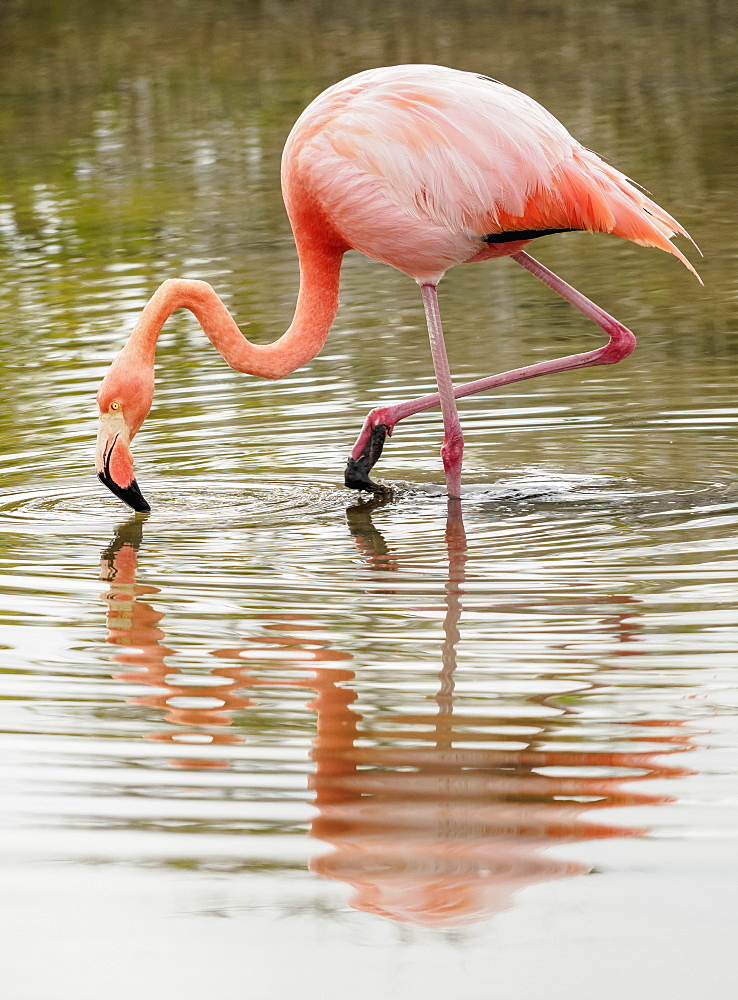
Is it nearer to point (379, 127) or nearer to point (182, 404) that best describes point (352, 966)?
point (379, 127)

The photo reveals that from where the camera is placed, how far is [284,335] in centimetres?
667

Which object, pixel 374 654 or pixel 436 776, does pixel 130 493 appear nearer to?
pixel 374 654

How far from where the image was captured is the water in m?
2.83

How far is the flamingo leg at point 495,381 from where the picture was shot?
21.7ft

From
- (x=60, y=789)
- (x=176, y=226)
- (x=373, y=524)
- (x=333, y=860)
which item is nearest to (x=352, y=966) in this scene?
(x=333, y=860)

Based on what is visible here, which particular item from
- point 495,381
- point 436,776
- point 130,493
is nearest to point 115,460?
point 130,493

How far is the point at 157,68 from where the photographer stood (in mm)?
23672

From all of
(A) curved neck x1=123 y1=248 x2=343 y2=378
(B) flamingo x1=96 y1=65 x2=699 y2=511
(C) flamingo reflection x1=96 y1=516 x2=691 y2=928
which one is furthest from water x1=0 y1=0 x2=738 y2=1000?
(B) flamingo x1=96 y1=65 x2=699 y2=511

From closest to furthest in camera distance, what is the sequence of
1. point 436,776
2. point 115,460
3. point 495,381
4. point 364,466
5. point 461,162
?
point 436,776, point 461,162, point 115,460, point 364,466, point 495,381

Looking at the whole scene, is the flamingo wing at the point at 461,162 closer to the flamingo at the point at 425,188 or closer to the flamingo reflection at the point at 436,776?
the flamingo at the point at 425,188

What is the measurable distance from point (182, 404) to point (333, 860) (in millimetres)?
5261

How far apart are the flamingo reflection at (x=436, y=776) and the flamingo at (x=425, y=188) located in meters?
1.95

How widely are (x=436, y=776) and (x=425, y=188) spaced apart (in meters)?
3.04

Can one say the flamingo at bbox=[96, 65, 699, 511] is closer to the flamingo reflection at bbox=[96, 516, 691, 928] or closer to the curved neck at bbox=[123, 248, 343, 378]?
the curved neck at bbox=[123, 248, 343, 378]
